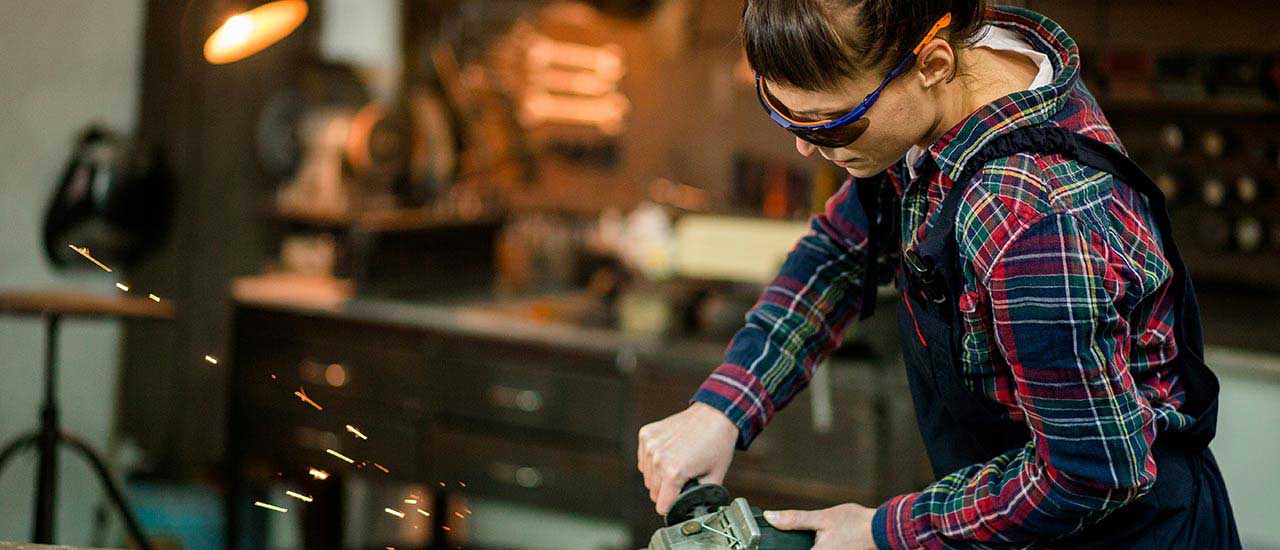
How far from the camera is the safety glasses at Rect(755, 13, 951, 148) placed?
1.04 meters

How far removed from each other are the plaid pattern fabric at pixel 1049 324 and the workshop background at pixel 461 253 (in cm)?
191

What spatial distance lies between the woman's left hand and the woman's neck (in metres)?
0.39

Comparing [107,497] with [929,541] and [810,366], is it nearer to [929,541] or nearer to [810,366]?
[810,366]

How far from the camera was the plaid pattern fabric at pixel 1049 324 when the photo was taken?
976mm

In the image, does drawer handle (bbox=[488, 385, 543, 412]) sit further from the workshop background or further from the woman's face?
the woman's face

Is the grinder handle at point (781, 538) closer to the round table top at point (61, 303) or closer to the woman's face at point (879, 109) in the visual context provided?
the woman's face at point (879, 109)

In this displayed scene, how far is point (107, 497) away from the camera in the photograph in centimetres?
273

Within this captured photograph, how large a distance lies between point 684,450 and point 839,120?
0.43m

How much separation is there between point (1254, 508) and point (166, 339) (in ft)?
9.82

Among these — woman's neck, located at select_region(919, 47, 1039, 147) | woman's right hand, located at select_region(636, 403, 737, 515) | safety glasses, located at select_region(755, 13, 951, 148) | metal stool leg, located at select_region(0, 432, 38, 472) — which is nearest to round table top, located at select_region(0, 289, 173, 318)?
metal stool leg, located at select_region(0, 432, 38, 472)

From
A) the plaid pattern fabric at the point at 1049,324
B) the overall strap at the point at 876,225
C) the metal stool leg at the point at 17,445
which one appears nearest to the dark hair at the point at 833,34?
the plaid pattern fabric at the point at 1049,324

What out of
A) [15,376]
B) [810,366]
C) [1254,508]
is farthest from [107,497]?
[1254,508]

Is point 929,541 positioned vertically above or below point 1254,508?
above

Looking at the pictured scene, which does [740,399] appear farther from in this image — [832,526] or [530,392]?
[530,392]
